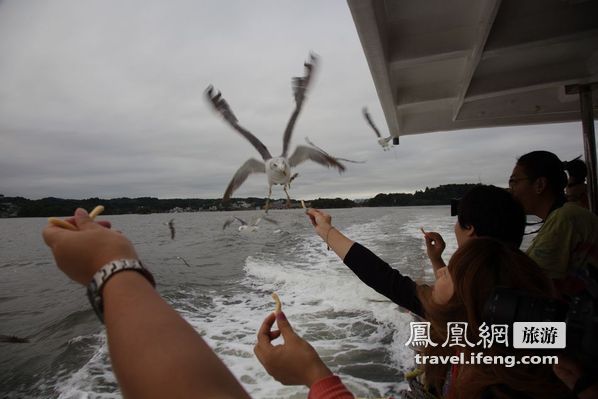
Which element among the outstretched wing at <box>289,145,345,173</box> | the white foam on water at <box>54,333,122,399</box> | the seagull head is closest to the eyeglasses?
the outstretched wing at <box>289,145,345,173</box>

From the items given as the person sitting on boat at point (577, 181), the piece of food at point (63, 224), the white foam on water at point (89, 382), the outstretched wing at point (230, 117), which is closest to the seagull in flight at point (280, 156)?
the outstretched wing at point (230, 117)

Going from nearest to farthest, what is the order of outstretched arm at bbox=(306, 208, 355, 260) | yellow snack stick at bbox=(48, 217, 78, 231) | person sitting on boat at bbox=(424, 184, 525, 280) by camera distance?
yellow snack stick at bbox=(48, 217, 78, 231), person sitting on boat at bbox=(424, 184, 525, 280), outstretched arm at bbox=(306, 208, 355, 260)

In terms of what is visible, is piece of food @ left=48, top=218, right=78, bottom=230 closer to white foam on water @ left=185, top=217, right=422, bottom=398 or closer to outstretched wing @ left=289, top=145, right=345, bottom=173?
outstretched wing @ left=289, top=145, right=345, bottom=173

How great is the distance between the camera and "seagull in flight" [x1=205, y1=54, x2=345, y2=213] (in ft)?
7.21

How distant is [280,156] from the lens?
270 cm

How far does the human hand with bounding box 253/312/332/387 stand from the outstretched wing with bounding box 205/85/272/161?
67.2 inches

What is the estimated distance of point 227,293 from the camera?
7.76m

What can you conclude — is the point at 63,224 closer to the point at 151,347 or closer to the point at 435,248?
the point at 151,347

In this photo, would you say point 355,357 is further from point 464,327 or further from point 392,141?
point 464,327

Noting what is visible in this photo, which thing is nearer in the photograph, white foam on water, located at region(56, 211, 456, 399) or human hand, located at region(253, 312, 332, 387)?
human hand, located at region(253, 312, 332, 387)

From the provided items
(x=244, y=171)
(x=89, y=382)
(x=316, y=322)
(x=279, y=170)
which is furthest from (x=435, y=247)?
(x=89, y=382)

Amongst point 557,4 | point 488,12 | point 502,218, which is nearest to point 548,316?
point 502,218

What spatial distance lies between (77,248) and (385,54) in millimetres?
2555

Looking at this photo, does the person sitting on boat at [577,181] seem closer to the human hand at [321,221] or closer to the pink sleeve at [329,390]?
the human hand at [321,221]
